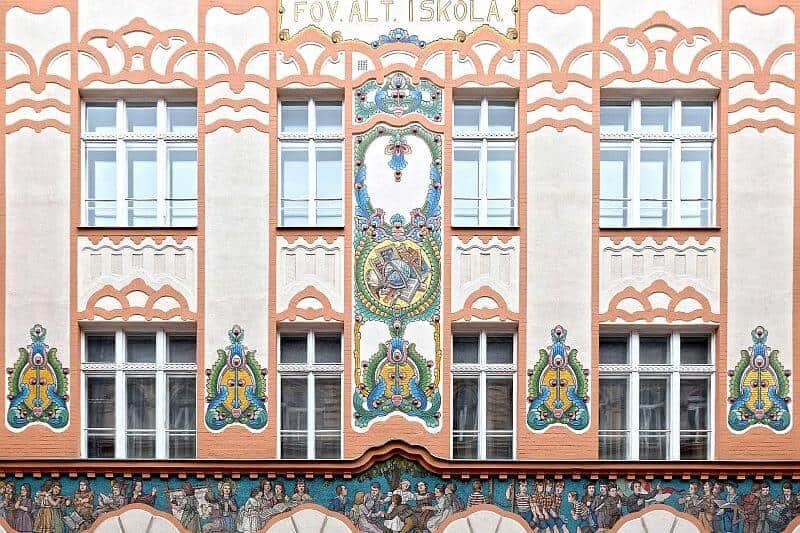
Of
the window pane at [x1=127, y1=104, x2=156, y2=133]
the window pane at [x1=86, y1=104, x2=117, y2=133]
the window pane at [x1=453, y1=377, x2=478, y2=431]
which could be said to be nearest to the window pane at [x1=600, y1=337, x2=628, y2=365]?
the window pane at [x1=453, y1=377, x2=478, y2=431]

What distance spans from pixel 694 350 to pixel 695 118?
3116mm

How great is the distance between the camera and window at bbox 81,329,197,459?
12734mm

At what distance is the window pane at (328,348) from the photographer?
1277cm

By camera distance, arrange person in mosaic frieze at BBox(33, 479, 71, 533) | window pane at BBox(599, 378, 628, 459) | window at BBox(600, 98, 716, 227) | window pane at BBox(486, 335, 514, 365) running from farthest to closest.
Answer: window at BBox(600, 98, 716, 227), window pane at BBox(486, 335, 514, 365), window pane at BBox(599, 378, 628, 459), person in mosaic frieze at BBox(33, 479, 71, 533)

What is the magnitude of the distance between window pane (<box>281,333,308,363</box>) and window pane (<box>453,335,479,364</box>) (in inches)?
78.6

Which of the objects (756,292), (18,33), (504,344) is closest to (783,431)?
(756,292)

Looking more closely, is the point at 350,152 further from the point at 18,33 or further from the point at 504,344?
the point at 18,33

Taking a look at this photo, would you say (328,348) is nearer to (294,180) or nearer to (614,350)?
(294,180)

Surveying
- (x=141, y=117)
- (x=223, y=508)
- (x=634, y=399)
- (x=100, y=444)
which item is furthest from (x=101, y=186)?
(x=634, y=399)

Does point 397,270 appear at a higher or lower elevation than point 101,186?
lower

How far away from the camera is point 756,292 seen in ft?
41.0

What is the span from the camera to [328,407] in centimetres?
1272

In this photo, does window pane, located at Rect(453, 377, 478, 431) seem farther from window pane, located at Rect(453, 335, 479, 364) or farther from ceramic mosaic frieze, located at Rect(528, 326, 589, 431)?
ceramic mosaic frieze, located at Rect(528, 326, 589, 431)

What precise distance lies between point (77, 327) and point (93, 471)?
1.87 m
